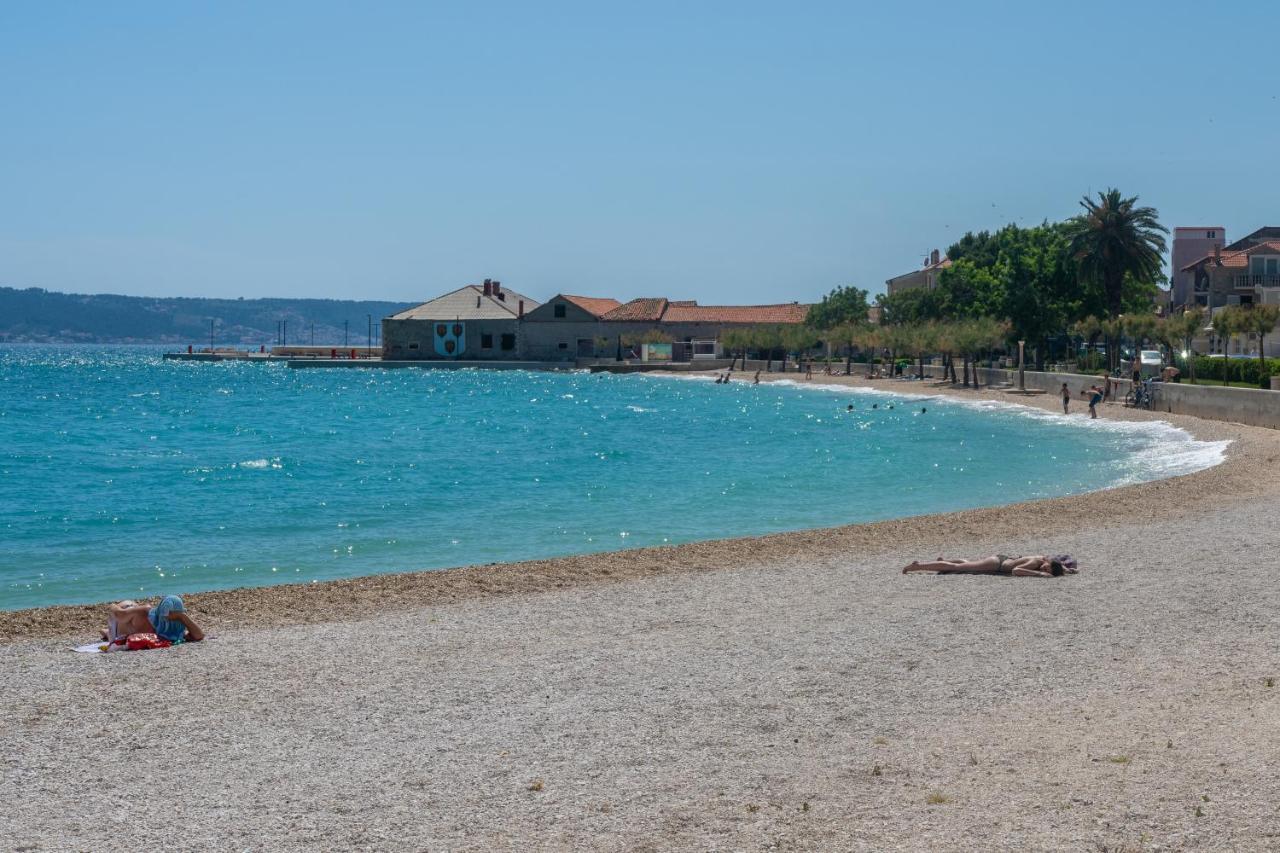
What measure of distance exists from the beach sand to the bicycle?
3999 centimetres

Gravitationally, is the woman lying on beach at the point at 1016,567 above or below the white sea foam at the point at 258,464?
above

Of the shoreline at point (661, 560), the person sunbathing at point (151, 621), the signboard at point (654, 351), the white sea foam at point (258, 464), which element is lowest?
the white sea foam at point (258, 464)

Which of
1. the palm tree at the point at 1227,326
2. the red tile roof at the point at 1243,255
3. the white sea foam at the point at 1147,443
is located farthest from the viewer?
the red tile roof at the point at 1243,255

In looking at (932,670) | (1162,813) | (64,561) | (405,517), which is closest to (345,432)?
(405,517)

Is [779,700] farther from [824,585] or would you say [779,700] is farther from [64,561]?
[64,561]

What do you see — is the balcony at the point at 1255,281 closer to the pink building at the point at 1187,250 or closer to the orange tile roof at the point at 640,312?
the pink building at the point at 1187,250

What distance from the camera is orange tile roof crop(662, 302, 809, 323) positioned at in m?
131

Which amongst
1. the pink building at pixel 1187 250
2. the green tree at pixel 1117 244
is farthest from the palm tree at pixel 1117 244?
the pink building at pixel 1187 250

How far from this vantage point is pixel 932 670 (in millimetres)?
11016

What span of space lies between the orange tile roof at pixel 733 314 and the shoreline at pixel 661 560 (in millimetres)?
101040

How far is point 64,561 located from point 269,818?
623 inches

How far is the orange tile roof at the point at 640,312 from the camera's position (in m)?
130

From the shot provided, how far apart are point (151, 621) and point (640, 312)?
118 m

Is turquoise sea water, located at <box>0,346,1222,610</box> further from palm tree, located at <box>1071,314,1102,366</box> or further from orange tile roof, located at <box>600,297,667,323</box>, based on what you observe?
orange tile roof, located at <box>600,297,667,323</box>
